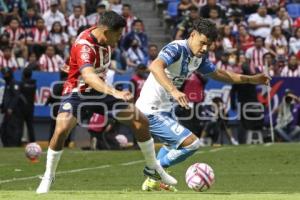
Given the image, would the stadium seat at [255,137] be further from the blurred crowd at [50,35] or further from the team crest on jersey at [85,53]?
the team crest on jersey at [85,53]

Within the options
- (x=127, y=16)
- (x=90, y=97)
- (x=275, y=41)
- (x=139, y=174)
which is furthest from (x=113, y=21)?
(x=275, y=41)

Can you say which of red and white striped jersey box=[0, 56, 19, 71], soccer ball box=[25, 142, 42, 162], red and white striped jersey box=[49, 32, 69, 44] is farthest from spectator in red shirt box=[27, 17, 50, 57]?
soccer ball box=[25, 142, 42, 162]

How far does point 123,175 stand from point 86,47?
5.69 metres

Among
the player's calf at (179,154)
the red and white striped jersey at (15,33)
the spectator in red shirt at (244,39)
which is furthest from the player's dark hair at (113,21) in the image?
the spectator in red shirt at (244,39)

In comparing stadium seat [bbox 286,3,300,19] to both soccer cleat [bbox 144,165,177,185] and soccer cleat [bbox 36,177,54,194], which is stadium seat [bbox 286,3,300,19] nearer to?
soccer cleat [bbox 144,165,177,185]

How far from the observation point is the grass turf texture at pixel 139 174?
40.5ft

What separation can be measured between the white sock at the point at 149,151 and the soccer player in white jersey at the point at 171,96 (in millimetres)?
330

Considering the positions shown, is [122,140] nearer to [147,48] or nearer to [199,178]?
[147,48]

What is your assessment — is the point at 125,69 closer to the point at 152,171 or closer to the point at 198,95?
the point at 198,95

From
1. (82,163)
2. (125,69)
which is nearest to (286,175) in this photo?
(82,163)

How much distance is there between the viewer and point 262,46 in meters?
30.6

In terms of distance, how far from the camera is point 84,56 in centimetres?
1285

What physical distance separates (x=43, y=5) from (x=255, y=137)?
7.59m

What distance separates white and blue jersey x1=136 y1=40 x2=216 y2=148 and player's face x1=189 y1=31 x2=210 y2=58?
4.5 inches
